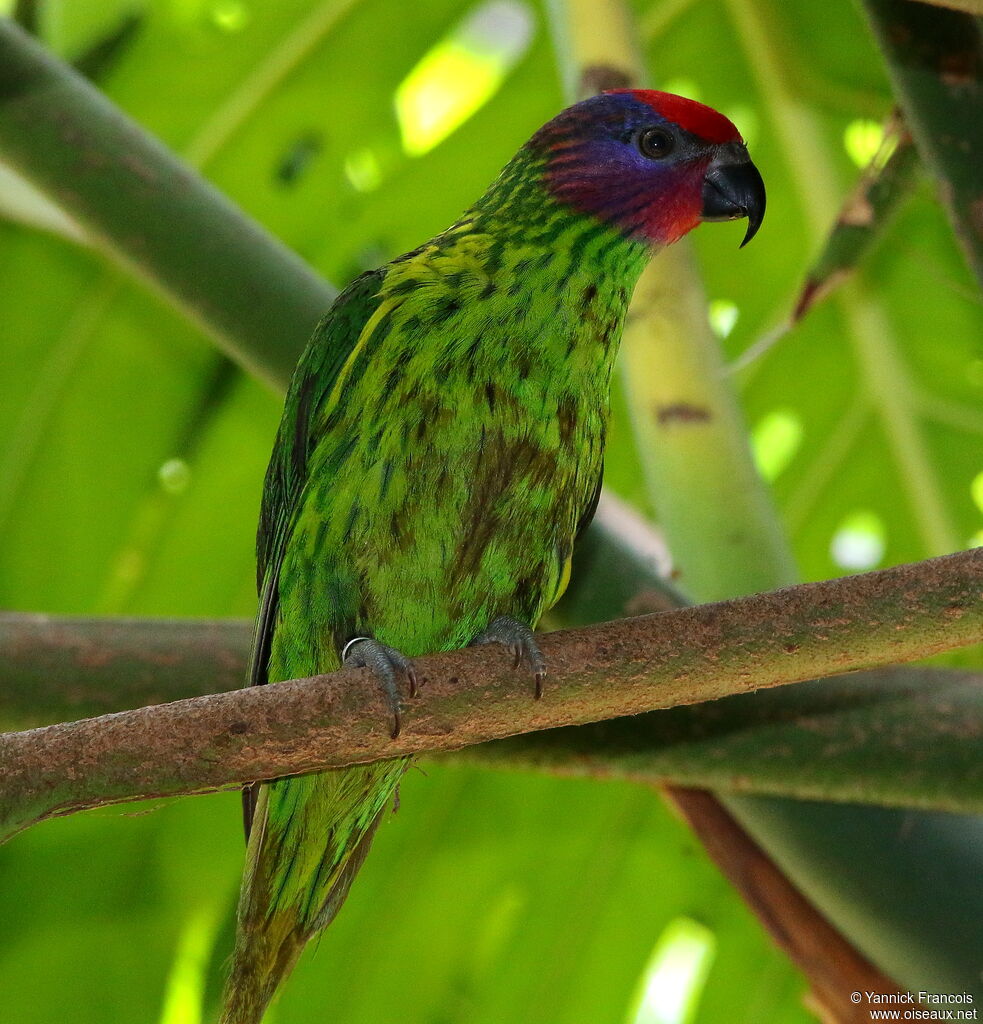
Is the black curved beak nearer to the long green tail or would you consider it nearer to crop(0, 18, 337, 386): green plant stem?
crop(0, 18, 337, 386): green plant stem

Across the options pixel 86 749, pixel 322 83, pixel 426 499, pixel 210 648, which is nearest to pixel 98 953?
pixel 210 648

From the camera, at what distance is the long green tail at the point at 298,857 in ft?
6.07

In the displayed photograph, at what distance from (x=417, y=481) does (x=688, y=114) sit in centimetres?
73

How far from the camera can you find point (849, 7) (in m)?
2.69

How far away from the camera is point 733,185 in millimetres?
2004

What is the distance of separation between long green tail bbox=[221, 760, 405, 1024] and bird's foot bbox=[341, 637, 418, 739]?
0.18 m

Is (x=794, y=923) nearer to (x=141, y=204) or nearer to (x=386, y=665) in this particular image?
(x=386, y=665)

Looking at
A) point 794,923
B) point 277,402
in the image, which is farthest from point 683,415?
point 277,402

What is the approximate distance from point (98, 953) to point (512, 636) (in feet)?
4.09

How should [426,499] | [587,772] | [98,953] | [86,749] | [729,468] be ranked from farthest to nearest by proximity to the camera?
[98,953] < [729,468] < [426,499] < [587,772] < [86,749]

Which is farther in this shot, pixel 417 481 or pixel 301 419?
pixel 301 419

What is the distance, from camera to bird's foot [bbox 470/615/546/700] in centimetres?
127

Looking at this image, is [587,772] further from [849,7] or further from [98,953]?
[849,7]

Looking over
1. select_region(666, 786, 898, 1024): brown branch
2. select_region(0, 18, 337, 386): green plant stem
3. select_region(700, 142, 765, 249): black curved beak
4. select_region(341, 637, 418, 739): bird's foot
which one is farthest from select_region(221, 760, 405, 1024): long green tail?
select_region(700, 142, 765, 249): black curved beak
